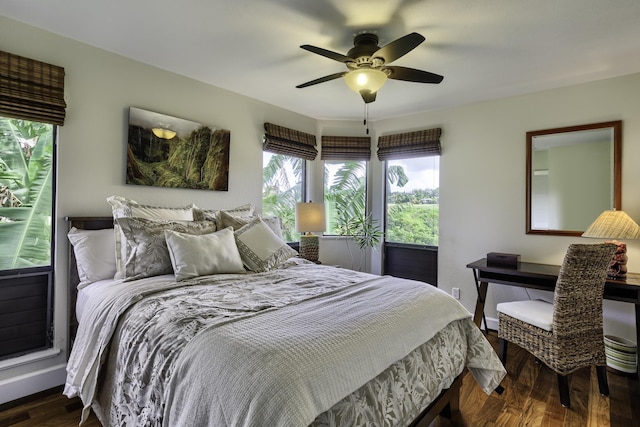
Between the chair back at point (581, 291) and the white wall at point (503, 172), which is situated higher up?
the white wall at point (503, 172)

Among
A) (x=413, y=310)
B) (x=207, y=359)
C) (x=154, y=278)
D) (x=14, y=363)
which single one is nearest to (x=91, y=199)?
(x=154, y=278)

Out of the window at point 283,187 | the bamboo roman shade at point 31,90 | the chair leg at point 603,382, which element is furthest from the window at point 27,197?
the chair leg at point 603,382

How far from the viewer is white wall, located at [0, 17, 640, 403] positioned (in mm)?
2207

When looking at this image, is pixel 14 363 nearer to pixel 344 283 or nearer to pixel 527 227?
pixel 344 283

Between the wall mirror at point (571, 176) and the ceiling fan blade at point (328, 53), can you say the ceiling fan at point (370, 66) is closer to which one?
the ceiling fan blade at point (328, 53)

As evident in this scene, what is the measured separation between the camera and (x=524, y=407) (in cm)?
200

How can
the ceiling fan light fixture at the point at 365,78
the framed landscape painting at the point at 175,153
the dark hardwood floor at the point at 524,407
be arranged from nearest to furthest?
the dark hardwood floor at the point at 524,407, the ceiling fan light fixture at the point at 365,78, the framed landscape painting at the point at 175,153

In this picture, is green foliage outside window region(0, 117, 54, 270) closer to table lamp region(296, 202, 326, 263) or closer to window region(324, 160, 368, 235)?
table lamp region(296, 202, 326, 263)

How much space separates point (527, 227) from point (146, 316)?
3.35m

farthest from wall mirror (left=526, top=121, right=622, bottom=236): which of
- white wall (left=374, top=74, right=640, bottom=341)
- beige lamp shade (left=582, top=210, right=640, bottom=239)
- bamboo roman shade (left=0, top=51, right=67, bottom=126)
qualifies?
bamboo roman shade (left=0, top=51, right=67, bottom=126)

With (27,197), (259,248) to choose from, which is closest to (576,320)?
(259,248)

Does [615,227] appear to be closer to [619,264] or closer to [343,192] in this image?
[619,264]

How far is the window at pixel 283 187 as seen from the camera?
3686 mm

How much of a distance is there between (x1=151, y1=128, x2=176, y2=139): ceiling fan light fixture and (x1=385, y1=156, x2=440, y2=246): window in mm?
2633
